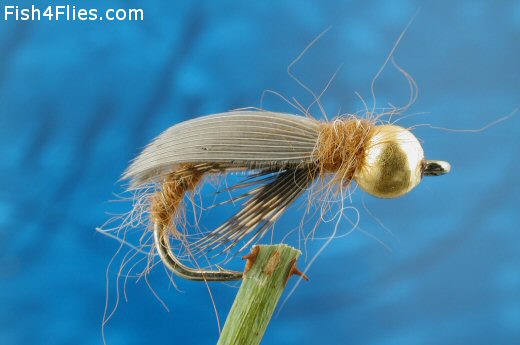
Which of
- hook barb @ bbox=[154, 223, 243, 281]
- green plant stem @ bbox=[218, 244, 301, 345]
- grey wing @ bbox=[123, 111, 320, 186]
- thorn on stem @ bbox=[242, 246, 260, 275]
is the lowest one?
green plant stem @ bbox=[218, 244, 301, 345]

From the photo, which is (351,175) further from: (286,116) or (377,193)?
(286,116)

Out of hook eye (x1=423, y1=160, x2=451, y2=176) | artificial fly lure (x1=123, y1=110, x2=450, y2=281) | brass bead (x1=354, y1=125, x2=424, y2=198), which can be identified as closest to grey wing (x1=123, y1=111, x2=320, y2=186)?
artificial fly lure (x1=123, y1=110, x2=450, y2=281)

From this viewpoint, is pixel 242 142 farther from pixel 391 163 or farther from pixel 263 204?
pixel 391 163

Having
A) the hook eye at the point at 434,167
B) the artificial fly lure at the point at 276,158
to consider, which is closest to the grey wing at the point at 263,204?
the artificial fly lure at the point at 276,158

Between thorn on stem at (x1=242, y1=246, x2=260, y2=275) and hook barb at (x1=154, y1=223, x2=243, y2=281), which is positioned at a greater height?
hook barb at (x1=154, y1=223, x2=243, y2=281)

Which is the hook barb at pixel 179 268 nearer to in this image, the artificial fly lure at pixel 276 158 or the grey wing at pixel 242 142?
the artificial fly lure at pixel 276 158

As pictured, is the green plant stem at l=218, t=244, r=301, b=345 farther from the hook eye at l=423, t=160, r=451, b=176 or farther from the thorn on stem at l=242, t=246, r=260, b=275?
the hook eye at l=423, t=160, r=451, b=176

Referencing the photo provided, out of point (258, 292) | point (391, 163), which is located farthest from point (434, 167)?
point (258, 292)

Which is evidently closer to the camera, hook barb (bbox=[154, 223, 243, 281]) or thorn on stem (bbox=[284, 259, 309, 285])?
thorn on stem (bbox=[284, 259, 309, 285])
